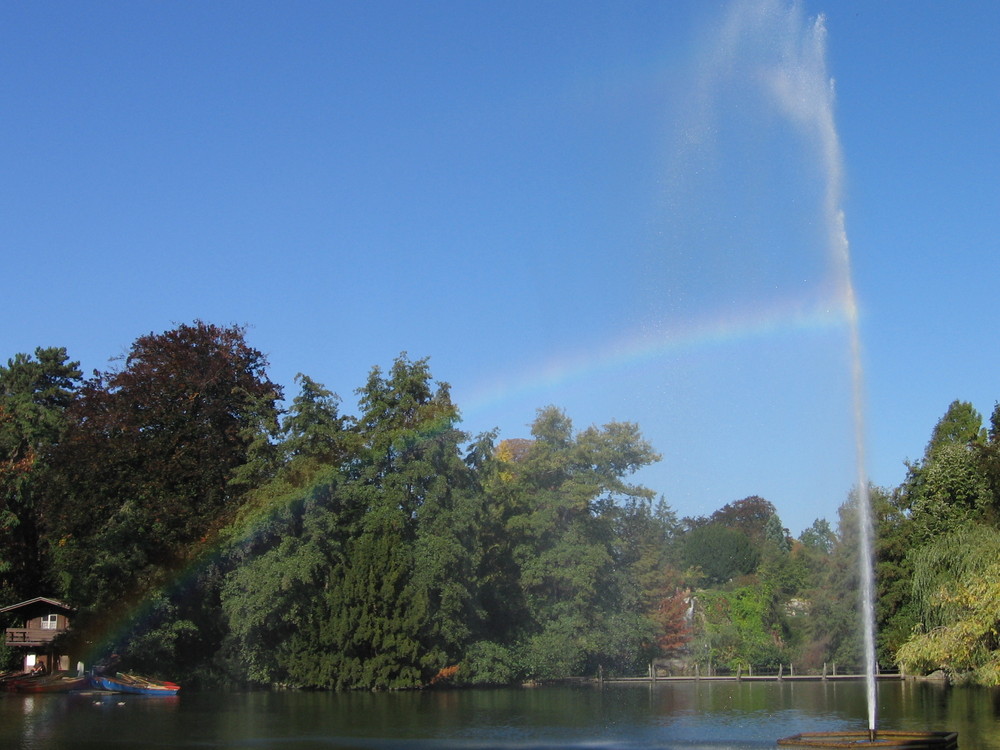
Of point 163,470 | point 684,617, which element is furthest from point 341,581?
point 684,617

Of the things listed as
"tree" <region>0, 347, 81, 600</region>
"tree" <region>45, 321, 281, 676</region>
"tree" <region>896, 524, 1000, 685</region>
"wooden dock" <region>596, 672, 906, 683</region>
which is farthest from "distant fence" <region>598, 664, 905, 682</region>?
"tree" <region>0, 347, 81, 600</region>

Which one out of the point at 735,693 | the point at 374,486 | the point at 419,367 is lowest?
the point at 735,693

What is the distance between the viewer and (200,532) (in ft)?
180

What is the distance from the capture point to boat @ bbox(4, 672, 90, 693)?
50.2m

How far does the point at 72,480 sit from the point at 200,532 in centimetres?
733

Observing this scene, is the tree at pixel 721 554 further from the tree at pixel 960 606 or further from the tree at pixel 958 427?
the tree at pixel 960 606

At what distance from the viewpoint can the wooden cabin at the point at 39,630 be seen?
180ft

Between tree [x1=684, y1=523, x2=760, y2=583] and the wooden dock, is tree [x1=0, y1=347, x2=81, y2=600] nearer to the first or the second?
the wooden dock

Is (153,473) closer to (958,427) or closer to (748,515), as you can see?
(958,427)

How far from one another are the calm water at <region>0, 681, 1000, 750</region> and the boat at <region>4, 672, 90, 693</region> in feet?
6.83

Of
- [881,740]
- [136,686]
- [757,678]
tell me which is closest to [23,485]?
[136,686]

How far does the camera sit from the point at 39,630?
→ 182 feet

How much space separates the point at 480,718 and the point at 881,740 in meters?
16.3

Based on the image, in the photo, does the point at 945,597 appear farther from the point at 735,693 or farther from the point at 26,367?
the point at 26,367
